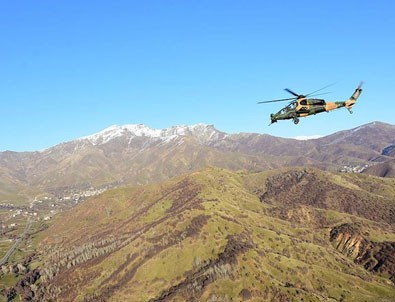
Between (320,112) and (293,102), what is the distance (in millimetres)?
7011

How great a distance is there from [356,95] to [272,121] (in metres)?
22.5

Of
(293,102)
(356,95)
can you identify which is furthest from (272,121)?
(356,95)

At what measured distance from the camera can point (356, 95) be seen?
96.6 metres

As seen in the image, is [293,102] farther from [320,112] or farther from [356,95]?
[356,95]

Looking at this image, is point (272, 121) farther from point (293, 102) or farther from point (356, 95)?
point (356, 95)

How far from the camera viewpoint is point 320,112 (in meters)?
92.5

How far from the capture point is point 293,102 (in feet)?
309

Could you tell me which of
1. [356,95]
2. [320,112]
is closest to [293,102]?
[320,112]

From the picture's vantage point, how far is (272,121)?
321 feet

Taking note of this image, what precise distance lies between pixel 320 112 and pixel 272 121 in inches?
480

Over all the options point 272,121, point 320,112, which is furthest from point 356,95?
point 272,121

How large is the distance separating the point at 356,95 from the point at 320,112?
488 inches

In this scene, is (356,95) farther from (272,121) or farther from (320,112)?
(272,121)
